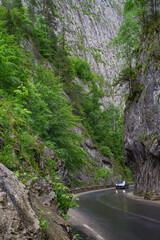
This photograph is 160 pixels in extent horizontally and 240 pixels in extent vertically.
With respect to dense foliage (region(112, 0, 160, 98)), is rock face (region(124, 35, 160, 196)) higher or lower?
lower

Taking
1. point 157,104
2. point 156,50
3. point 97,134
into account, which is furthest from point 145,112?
point 97,134

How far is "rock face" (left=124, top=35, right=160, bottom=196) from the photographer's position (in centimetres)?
1819

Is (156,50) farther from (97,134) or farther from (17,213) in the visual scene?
(97,134)

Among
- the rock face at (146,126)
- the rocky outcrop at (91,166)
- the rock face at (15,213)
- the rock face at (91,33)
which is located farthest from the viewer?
the rock face at (91,33)

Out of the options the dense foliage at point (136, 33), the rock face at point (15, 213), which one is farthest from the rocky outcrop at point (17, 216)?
the dense foliage at point (136, 33)

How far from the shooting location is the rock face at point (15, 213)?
2.49 metres

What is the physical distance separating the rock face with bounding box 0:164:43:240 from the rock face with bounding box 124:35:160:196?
16.1 metres

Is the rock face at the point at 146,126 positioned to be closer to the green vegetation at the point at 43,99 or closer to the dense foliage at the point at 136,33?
the dense foliage at the point at 136,33

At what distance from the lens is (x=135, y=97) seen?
23000 millimetres

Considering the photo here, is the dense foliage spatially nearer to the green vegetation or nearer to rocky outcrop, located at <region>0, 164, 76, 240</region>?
the green vegetation

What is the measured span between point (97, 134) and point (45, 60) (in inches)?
820

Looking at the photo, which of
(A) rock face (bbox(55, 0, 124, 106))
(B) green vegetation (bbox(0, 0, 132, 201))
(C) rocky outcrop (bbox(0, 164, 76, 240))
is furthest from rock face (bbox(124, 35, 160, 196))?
(A) rock face (bbox(55, 0, 124, 106))

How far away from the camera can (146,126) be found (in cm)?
1964

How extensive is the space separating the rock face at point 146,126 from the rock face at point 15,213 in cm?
1610
